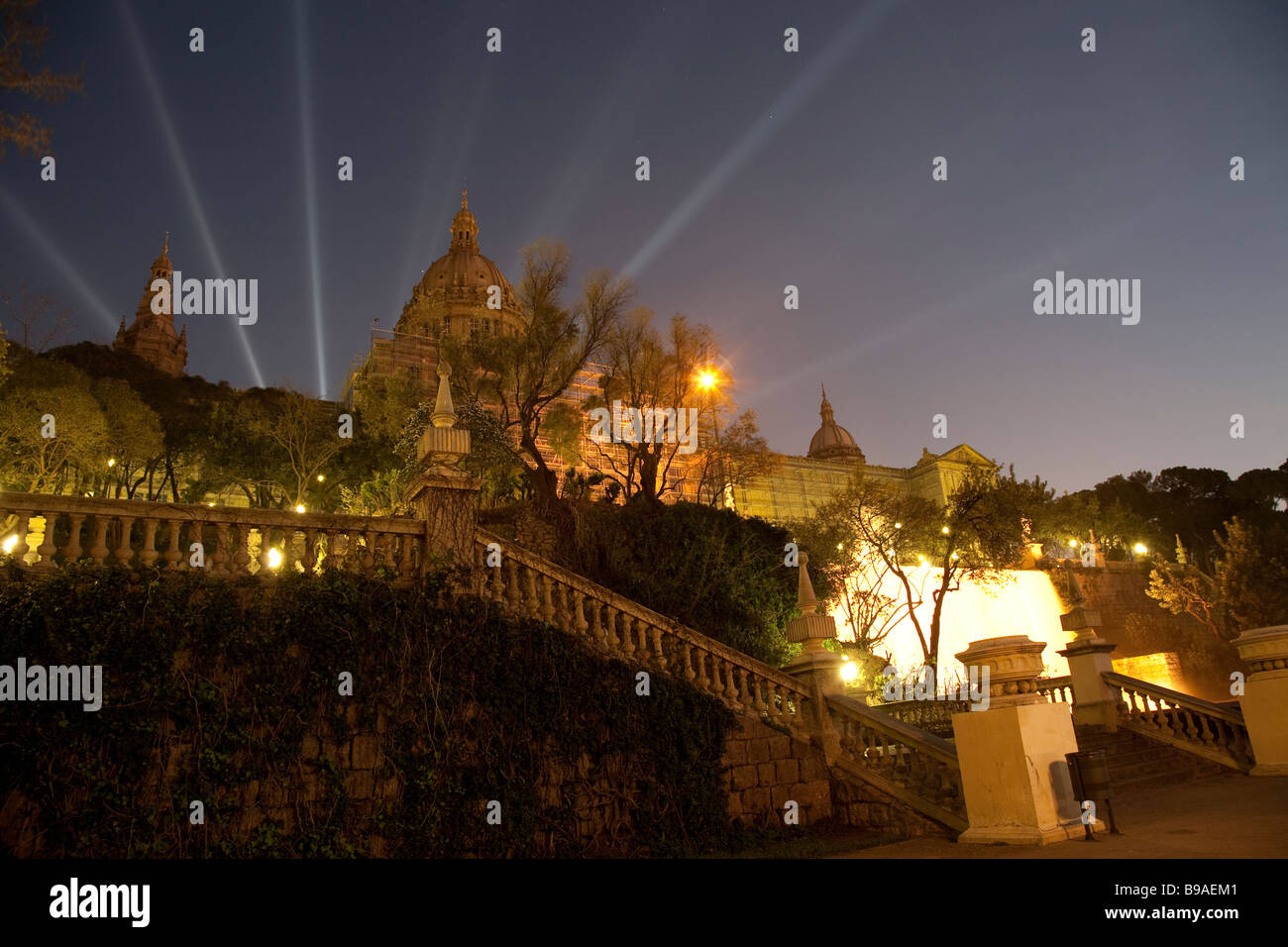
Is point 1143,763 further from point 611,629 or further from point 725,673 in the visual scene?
point 611,629

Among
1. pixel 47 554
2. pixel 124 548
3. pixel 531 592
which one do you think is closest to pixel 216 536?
pixel 124 548

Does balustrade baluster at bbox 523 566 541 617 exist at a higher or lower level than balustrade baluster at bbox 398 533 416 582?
lower

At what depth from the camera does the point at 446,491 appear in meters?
8.85

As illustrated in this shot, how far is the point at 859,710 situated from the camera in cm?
986

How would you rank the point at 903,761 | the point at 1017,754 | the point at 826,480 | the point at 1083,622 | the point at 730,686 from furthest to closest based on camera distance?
the point at 826,480
the point at 1083,622
the point at 730,686
the point at 903,761
the point at 1017,754

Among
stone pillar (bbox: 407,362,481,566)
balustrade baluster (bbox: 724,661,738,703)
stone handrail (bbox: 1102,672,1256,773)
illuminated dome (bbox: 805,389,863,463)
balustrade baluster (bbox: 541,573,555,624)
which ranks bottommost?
stone handrail (bbox: 1102,672,1256,773)

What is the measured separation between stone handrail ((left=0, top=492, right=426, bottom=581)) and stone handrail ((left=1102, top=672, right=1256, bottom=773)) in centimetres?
1182

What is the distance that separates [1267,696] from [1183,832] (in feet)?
15.3

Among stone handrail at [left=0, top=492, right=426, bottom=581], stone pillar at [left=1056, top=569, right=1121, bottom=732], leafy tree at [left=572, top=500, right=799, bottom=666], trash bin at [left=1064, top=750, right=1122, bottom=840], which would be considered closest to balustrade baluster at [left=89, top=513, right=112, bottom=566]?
stone handrail at [left=0, top=492, right=426, bottom=581]

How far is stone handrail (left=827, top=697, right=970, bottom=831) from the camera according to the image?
347 inches

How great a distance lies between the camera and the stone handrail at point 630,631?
903 centimetres

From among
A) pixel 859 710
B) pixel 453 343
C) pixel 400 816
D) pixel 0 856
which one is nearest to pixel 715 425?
pixel 453 343

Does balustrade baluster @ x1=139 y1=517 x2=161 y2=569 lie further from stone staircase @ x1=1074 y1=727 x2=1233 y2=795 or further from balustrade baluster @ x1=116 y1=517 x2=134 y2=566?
stone staircase @ x1=1074 y1=727 x2=1233 y2=795
